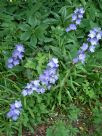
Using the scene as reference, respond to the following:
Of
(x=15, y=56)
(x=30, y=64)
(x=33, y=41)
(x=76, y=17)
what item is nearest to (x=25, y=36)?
(x=33, y=41)

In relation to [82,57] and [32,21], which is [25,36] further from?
[82,57]

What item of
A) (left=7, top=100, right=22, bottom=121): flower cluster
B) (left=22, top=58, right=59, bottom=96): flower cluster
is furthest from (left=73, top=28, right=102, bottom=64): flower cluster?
(left=7, top=100, right=22, bottom=121): flower cluster

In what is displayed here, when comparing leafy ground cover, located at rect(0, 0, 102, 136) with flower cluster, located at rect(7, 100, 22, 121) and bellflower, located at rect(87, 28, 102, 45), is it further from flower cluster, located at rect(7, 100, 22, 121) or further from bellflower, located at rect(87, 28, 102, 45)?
bellflower, located at rect(87, 28, 102, 45)

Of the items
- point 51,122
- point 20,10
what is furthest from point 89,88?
point 20,10

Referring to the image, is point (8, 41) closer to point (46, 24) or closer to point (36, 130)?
point (46, 24)

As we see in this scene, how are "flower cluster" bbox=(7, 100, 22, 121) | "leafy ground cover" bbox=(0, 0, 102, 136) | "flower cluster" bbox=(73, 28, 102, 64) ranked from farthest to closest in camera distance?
"flower cluster" bbox=(73, 28, 102, 64) < "leafy ground cover" bbox=(0, 0, 102, 136) < "flower cluster" bbox=(7, 100, 22, 121)
